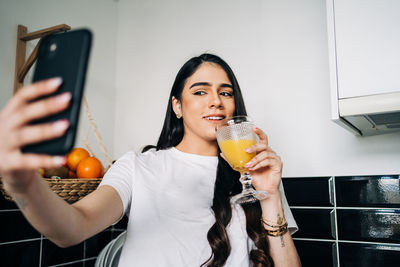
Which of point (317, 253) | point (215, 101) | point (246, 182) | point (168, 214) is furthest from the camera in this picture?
point (317, 253)

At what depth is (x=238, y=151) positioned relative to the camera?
1.08 metres

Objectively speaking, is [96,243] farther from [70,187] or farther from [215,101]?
[215,101]

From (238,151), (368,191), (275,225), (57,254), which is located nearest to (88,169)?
(57,254)

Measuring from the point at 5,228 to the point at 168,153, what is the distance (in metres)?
0.76

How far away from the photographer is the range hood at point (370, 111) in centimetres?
110

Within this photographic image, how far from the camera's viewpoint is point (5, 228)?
1398 mm

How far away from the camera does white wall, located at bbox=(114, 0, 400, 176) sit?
1609 mm

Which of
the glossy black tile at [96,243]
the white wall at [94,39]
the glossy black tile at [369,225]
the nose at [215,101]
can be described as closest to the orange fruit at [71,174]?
the white wall at [94,39]

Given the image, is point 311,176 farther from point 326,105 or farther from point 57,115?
point 57,115

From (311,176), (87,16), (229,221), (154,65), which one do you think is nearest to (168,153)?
(229,221)

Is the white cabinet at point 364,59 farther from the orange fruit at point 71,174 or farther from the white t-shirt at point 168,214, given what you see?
the orange fruit at point 71,174


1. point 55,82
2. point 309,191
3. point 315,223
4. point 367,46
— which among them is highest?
point 367,46

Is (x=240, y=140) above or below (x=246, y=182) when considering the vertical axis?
above

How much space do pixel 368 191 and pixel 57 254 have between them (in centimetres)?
149
